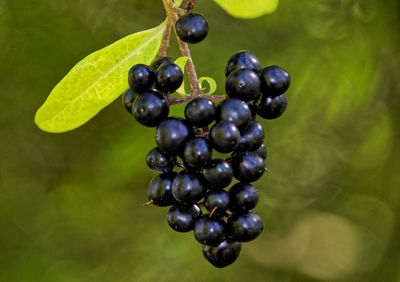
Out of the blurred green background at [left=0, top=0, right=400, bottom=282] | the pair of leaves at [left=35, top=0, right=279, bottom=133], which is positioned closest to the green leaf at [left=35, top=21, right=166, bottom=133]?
the pair of leaves at [left=35, top=0, right=279, bottom=133]

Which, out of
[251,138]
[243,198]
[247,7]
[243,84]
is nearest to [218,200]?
[243,198]

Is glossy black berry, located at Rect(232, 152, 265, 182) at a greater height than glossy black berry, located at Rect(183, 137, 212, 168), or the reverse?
glossy black berry, located at Rect(183, 137, 212, 168)

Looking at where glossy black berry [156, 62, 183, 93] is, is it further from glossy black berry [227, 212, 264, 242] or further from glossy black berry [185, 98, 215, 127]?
glossy black berry [227, 212, 264, 242]

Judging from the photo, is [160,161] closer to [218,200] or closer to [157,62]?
[218,200]

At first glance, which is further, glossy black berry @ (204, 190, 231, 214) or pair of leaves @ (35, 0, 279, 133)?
pair of leaves @ (35, 0, 279, 133)

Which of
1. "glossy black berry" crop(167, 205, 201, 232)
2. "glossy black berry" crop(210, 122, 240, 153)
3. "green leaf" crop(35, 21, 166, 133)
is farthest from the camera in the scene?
"green leaf" crop(35, 21, 166, 133)
